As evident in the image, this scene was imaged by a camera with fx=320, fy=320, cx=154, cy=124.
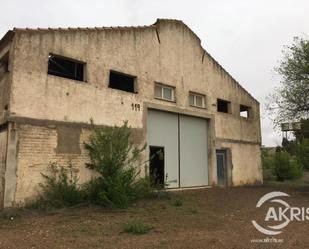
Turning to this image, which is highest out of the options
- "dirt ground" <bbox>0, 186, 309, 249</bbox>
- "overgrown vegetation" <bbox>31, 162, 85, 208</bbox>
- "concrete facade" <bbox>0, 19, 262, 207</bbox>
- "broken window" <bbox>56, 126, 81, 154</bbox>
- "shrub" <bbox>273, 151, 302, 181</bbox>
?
"concrete facade" <bbox>0, 19, 262, 207</bbox>

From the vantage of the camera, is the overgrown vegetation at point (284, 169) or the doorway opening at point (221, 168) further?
the overgrown vegetation at point (284, 169)

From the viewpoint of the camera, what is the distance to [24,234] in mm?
7195

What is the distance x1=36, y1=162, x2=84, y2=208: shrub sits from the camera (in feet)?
33.2

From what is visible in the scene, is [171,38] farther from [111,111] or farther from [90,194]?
[90,194]

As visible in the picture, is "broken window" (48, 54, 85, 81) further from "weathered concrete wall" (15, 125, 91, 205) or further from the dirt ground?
the dirt ground

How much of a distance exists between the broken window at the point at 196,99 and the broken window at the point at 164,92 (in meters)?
1.34

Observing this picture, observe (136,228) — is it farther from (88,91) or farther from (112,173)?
(88,91)

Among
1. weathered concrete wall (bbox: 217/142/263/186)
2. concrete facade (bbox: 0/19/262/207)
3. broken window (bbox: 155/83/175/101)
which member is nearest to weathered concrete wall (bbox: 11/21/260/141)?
concrete facade (bbox: 0/19/262/207)

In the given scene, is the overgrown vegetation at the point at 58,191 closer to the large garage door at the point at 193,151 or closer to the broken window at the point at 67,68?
the broken window at the point at 67,68

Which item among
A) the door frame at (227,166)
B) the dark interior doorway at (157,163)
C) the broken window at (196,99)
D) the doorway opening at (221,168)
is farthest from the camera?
the door frame at (227,166)

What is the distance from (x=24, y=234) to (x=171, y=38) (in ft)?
38.2

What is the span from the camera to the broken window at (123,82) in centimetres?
1406

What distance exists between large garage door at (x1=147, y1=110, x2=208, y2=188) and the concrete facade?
0.42 metres

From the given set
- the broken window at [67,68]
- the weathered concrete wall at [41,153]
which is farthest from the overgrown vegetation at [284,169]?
the broken window at [67,68]
